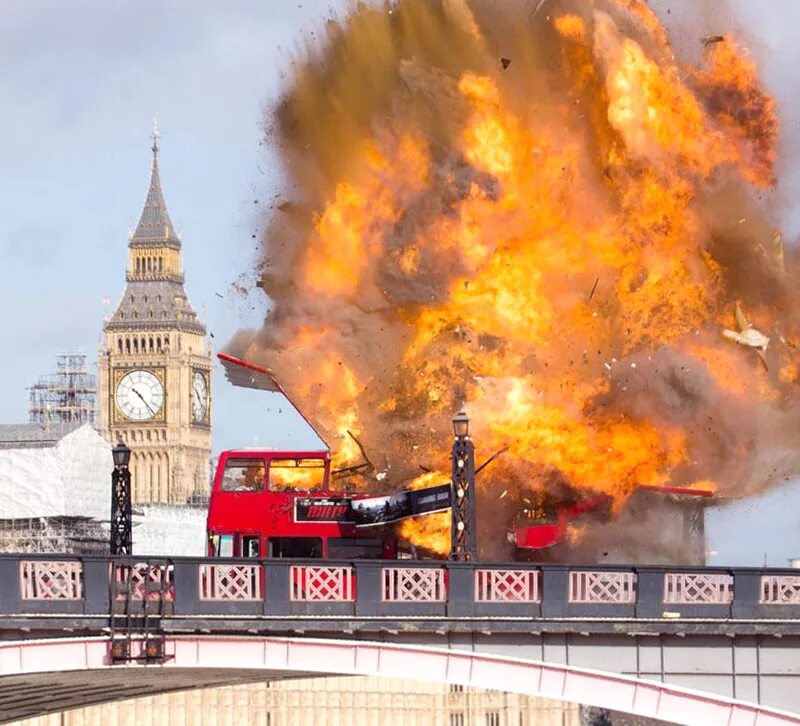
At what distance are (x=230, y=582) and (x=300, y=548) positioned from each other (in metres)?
14.7

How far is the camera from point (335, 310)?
2525 inches

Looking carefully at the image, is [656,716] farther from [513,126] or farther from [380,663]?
[513,126]

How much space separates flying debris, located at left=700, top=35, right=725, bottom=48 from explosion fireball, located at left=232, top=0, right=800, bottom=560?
0.10 meters

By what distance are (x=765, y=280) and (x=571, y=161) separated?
243 inches

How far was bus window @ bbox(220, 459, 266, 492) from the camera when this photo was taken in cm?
6300

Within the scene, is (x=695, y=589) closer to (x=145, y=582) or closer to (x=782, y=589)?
(x=782, y=589)

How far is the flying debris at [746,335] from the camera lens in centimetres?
6381

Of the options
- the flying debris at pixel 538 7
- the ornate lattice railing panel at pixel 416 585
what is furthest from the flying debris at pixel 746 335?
the ornate lattice railing panel at pixel 416 585

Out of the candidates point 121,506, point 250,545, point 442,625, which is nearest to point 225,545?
point 250,545

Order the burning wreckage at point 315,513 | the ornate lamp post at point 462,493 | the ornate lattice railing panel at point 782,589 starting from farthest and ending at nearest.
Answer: the burning wreckage at point 315,513, the ornate lamp post at point 462,493, the ornate lattice railing panel at point 782,589

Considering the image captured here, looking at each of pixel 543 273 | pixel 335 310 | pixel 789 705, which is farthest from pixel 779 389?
pixel 789 705

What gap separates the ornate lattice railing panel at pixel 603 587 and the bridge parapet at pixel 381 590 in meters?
0.02

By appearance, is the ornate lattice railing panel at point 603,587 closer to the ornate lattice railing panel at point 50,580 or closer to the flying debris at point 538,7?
the ornate lattice railing panel at point 50,580

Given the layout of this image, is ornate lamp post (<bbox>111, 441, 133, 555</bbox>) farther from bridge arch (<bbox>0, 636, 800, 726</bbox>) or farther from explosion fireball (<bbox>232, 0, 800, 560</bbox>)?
bridge arch (<bbox>0, 636, 800, 726</bbox>)
